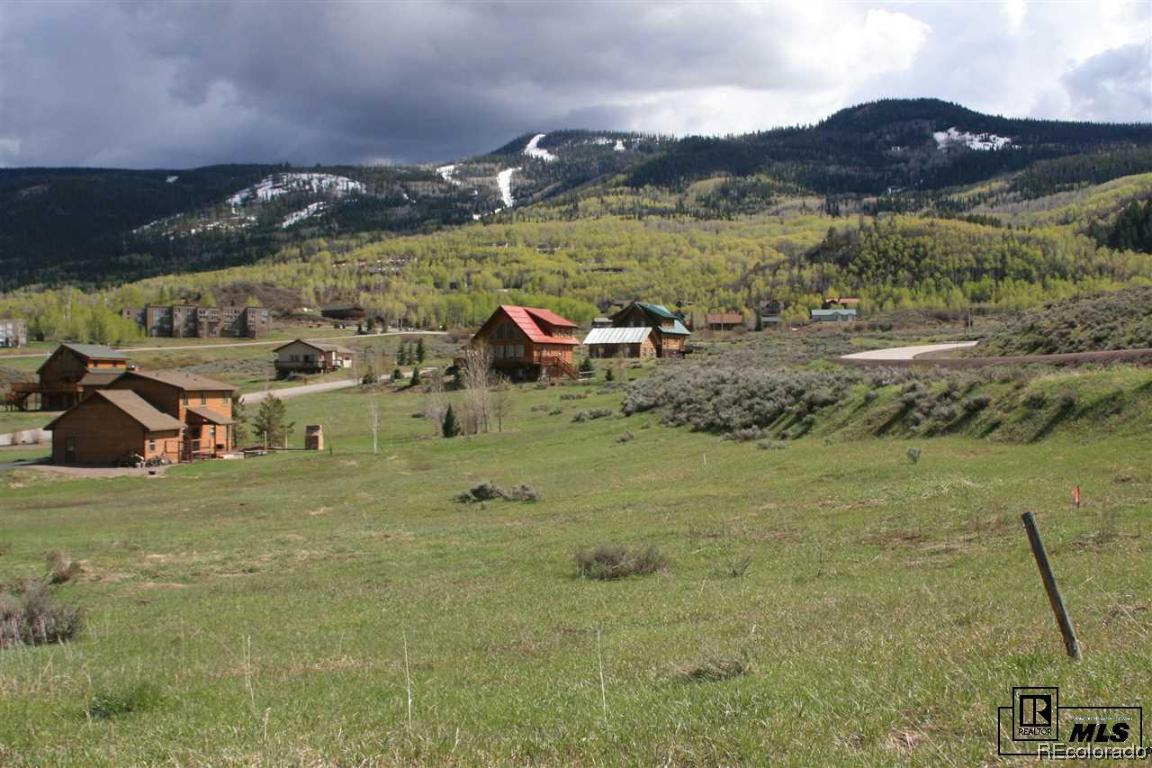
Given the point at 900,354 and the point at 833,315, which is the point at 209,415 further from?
the point at 833,315

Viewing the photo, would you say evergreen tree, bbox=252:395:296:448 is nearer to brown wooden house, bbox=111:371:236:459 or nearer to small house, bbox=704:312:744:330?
brown wooden house, bbox=111:371:236:459

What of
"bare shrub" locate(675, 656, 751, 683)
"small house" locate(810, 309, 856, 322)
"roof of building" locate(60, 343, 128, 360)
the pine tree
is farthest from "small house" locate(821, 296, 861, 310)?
"bare shrub" locate(675, 656, 751, 683)

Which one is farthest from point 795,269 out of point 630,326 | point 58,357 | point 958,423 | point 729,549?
point 729,549

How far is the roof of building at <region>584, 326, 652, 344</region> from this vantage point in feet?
342

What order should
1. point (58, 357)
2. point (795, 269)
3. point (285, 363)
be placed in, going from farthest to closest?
point (795, 269) → point (285, 363) → point (58, 357)

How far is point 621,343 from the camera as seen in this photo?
104 m

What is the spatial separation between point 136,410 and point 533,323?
44624mm

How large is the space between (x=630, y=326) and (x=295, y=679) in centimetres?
10402

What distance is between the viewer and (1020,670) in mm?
7066

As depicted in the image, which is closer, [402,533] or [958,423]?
[402,533]

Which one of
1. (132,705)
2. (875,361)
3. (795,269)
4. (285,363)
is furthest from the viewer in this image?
(795,269)

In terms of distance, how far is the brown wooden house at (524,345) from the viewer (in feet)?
295

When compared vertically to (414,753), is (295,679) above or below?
below

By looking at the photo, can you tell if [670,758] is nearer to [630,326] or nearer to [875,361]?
[875,361]
